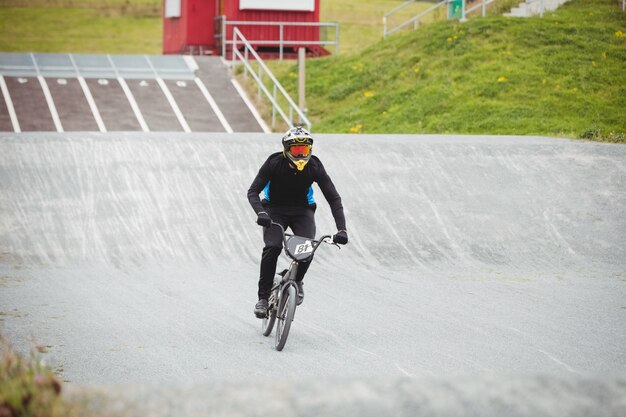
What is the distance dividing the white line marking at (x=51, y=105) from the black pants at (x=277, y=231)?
16.9 meters

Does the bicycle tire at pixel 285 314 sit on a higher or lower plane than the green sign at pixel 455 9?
lower

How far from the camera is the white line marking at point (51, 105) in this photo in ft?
82.3

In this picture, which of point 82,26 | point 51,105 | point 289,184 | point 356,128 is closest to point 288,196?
point 289,184

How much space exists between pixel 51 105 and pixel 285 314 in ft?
66.2

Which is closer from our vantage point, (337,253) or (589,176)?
(337,253)

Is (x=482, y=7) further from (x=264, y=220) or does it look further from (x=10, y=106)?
(x=264, y=220)

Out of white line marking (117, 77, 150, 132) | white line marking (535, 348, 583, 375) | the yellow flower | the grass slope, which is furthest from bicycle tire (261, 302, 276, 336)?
the yellow flower

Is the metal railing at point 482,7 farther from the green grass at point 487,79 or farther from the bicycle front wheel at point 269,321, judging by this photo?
the bicycle front wheel at point 269,321

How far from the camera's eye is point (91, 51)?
168ft

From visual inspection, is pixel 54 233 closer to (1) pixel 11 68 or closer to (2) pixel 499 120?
(2) pixel 499 120

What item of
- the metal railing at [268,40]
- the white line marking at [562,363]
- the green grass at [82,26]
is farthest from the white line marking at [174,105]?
the green grass at [82,26]

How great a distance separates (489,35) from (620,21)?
456 cm

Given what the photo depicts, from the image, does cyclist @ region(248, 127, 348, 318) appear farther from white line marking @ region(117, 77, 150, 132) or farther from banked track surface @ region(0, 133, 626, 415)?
white line marking @ region(117, 77, 150, 132)

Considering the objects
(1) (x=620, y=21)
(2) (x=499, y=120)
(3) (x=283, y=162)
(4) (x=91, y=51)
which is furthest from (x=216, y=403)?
(4) (x=91, y=51)
